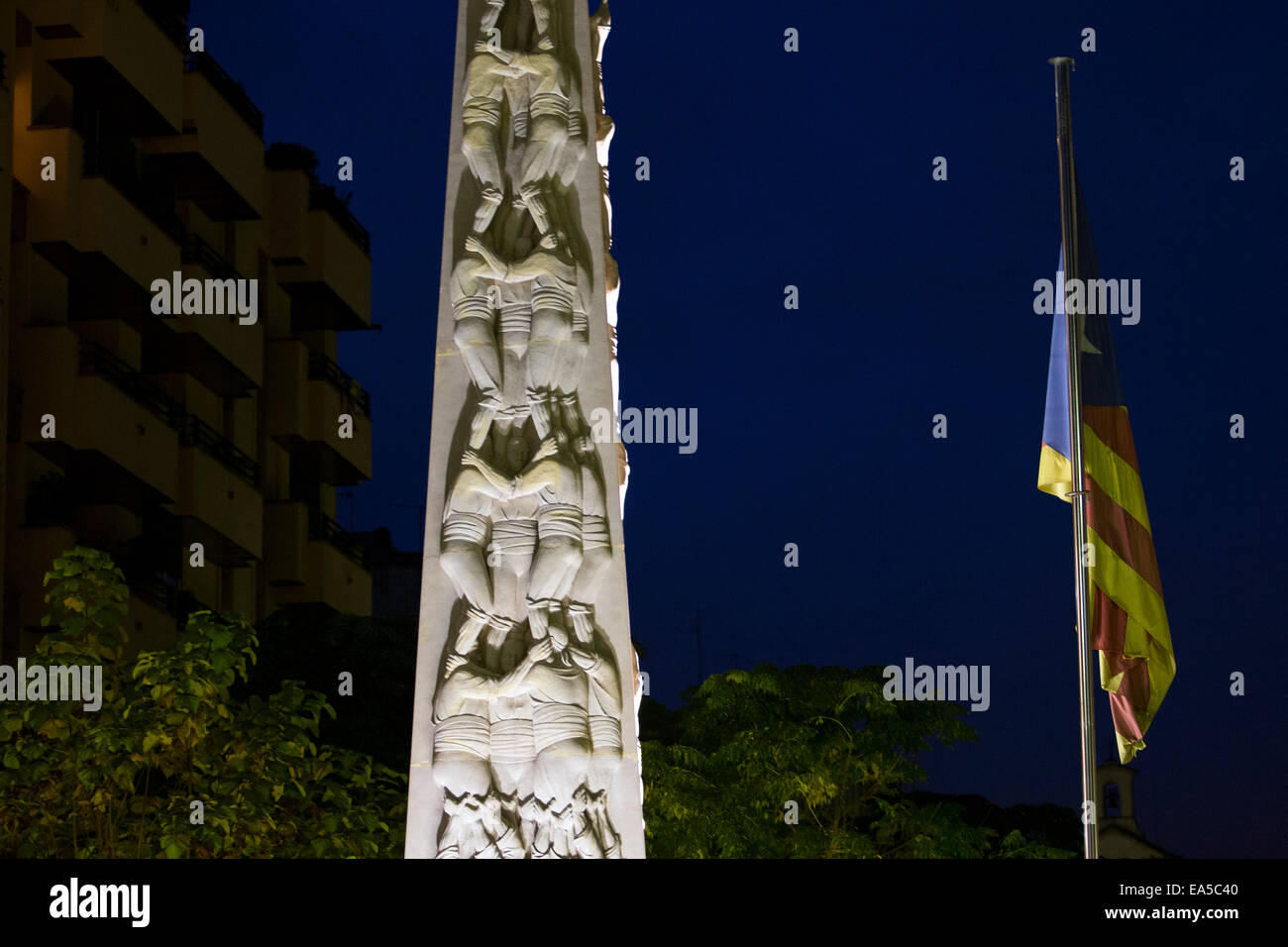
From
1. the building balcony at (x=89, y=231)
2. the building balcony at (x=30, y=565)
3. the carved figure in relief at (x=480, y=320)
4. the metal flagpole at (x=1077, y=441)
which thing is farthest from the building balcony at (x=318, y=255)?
the carved figure in relief at (x=480, y=320)

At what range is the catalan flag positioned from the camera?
1939 centimetres

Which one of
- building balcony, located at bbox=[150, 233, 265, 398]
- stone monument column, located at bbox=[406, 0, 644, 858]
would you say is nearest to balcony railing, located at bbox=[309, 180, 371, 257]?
building balcony, located at bbox=[150, 233, 265, 398]

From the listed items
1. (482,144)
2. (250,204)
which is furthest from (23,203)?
(482,144)

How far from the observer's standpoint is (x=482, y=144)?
13500 mm

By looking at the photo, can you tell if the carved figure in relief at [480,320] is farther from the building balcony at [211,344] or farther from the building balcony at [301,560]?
the building balcony at [301,560]

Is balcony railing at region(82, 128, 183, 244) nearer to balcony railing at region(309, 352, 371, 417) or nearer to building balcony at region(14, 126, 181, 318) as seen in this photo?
building balcony at region(14, 126, 181, 318)

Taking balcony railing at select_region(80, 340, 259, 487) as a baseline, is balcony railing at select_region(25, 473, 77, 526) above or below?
below

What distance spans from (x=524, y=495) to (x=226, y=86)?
112ft

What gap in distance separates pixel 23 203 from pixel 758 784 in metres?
18.4

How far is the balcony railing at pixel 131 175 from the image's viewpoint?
39.3m

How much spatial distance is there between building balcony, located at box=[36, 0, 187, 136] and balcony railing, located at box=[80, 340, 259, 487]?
4.93 metres

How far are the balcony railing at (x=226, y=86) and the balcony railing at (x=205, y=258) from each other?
3224 mm

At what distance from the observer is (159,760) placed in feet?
65.2
